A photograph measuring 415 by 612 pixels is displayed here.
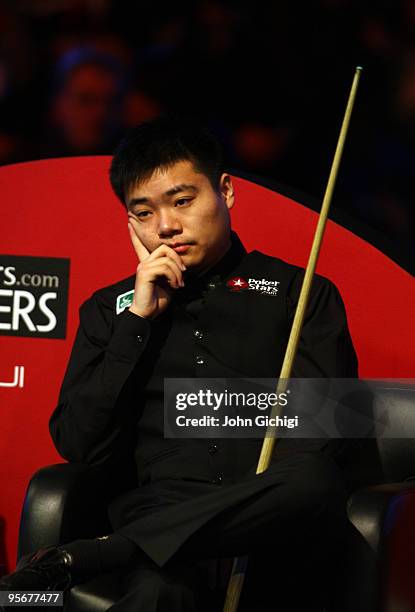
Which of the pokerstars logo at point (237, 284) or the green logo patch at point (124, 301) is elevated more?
the pokerstars logo at point (237, 284)

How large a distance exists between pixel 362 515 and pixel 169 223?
71 centimetres

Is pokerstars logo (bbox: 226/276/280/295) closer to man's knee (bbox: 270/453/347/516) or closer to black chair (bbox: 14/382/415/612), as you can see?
black chair (bbox: 14/382/415/612)

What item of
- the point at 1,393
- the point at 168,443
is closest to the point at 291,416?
the point at 168,443

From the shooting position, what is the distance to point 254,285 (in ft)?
7.07

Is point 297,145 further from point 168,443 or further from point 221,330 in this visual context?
point 168,443

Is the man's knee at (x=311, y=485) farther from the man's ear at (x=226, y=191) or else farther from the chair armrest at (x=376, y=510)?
the man's ear at (x=226, y=191)

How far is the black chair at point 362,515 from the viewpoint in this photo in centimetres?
169

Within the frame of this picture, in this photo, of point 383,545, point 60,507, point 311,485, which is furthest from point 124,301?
point 383,545

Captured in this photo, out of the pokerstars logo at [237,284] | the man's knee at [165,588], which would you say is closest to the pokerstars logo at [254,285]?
the pokerstars logo at [237,284]

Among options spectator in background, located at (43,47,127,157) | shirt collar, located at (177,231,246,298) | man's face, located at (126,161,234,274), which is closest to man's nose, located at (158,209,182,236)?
man's face, located at (126,161,234,274)

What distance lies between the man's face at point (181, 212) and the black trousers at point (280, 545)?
0.54 metres

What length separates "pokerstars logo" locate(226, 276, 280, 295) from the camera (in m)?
2.14

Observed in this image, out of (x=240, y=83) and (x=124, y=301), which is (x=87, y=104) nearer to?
(x=240, y=83)

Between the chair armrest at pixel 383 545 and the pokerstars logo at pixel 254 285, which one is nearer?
the chair armrest at pixel 383 545
